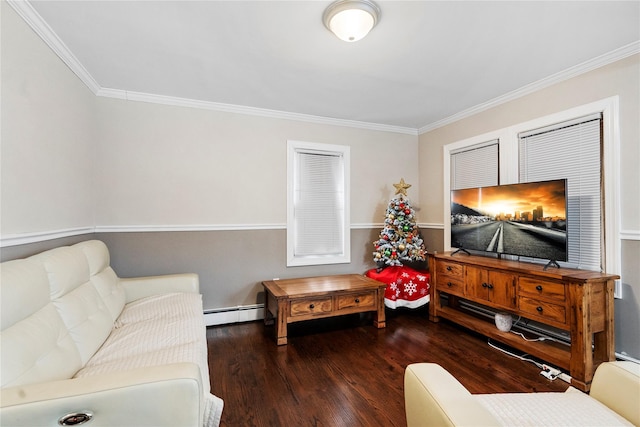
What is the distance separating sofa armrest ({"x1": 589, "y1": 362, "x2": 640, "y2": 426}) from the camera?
1.16m

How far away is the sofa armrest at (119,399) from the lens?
999mm

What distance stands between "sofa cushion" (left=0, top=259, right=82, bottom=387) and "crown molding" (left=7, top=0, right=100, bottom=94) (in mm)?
1556

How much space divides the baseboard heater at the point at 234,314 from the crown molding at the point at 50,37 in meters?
2.62

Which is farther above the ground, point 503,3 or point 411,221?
point 503,3

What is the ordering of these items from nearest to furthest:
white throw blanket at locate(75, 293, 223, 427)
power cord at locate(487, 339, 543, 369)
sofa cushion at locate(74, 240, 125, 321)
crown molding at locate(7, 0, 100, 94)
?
white throw blanket at locate(75, 293, 223, 427) → crown molding at locate(7, 0, 100, 94) → sofa cushion at locate(74, 240, 125, 321) → power cord at locate(487, 339, 543, 369)

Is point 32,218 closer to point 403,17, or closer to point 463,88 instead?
point 403,17

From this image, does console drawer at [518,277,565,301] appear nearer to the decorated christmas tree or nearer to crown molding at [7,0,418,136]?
the decorated christmas tree

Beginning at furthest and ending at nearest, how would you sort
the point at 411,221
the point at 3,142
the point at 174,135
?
the point at 411,221, the point at 174,135, the point at 3,142

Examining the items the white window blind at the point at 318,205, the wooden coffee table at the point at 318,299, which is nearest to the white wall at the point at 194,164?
the white window blind at the point at 318,205

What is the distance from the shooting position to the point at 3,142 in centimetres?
164

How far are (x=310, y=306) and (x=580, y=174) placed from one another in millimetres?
2783

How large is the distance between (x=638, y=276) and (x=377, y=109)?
9.32 ft

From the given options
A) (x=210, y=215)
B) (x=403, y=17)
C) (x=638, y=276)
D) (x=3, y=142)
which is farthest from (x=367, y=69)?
(x=638, y=276)

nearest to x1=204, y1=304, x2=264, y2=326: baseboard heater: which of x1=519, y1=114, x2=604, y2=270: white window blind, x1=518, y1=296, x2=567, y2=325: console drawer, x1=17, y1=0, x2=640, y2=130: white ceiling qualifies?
x1=17, y1=0, x2=640, y2=130: white ceiling
